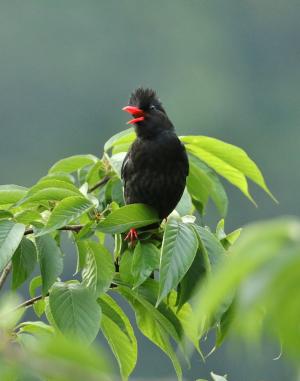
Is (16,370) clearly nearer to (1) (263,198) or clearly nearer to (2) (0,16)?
(1) (263,198)

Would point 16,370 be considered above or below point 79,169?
above

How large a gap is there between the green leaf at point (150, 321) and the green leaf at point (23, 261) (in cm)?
25

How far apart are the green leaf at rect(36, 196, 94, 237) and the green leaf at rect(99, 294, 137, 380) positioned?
0.78 feet

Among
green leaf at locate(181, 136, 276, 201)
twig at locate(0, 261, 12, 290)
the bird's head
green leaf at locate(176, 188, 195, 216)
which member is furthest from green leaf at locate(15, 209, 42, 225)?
the bird's head

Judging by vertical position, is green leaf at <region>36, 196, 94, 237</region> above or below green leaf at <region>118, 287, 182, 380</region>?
above

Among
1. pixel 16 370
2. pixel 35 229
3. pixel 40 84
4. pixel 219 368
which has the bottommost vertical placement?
pixel 219 368

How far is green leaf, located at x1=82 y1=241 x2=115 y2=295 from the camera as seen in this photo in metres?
2.51

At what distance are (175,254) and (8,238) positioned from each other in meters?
0.35

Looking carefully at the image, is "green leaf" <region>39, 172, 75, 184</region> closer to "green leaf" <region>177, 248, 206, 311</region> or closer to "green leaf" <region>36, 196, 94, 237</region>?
"green leaf" <region>36, 196, 94, 237</region>

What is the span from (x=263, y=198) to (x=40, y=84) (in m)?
11.2

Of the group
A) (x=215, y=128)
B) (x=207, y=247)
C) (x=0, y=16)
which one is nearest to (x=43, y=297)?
(x=207, y=247)

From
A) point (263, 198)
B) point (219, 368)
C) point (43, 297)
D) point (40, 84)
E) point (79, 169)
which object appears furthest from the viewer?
point (40, 84)

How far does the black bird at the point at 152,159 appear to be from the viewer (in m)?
3.56

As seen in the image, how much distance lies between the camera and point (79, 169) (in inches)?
126
